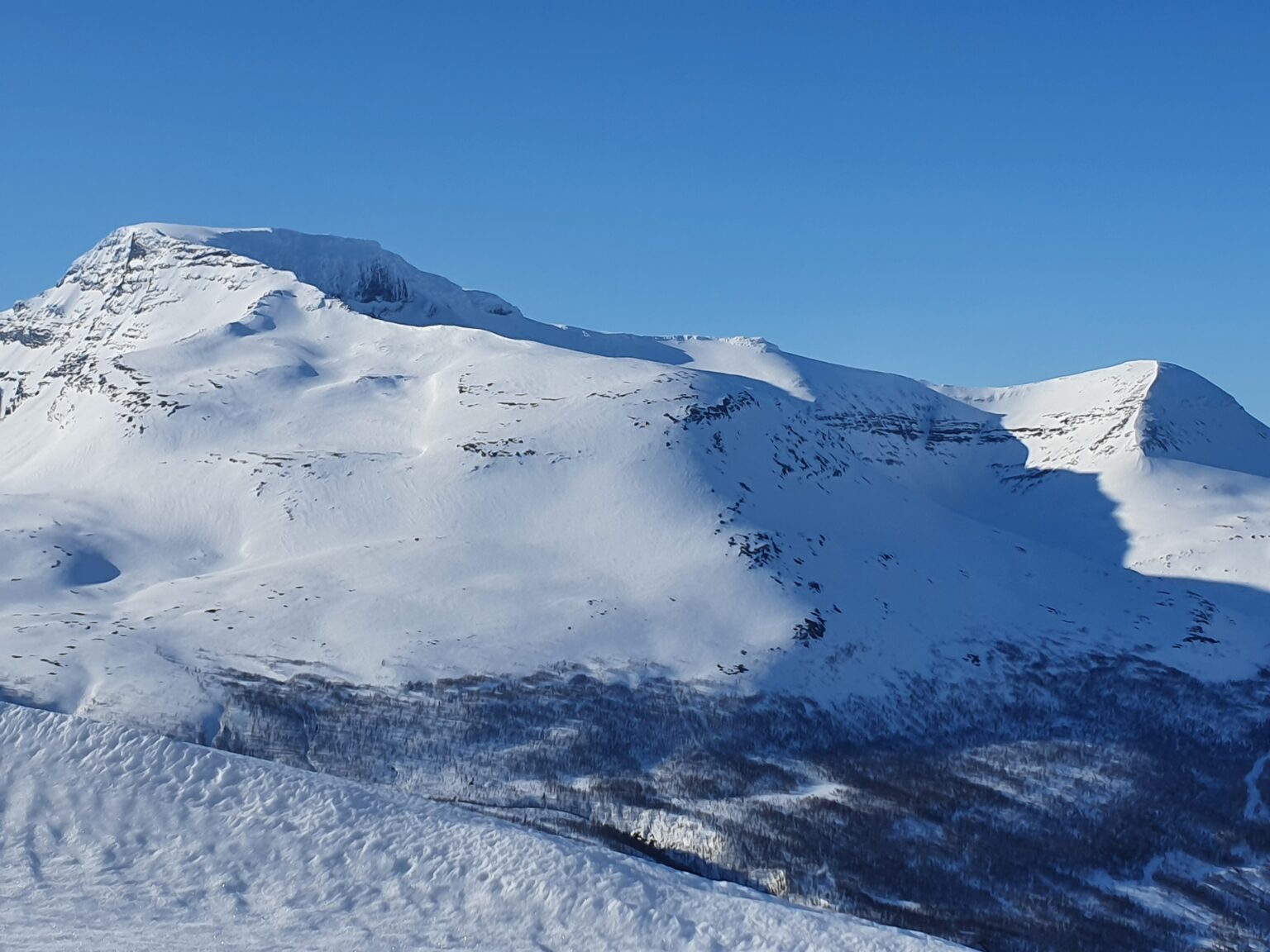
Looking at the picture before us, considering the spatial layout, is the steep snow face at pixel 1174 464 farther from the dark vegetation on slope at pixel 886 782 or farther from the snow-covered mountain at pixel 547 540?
the dark vegetation on slope at pixel 886 782

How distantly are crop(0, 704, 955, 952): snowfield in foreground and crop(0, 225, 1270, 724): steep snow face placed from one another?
117 feet

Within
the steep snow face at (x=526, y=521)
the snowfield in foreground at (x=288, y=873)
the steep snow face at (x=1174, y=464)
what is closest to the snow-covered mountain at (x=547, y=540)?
the steep snow face at (x=526, y=521)

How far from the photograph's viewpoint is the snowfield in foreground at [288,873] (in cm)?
4575

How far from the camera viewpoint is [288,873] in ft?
162

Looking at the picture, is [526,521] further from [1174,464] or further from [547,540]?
[1174,464]

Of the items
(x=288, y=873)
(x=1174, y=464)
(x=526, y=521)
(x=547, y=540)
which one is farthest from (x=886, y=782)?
(x=1174, y=464)

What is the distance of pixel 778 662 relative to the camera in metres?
108

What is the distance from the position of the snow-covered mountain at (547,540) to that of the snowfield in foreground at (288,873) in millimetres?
26092

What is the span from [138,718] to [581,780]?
29395mm

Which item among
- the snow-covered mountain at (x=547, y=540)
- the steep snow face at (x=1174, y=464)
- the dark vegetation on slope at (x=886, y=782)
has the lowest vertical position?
the dark vegetation on slope at (x=886, y=782)

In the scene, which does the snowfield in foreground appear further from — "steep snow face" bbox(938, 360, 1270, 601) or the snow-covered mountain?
"steep snow face" bbox(938, 360, 1270, 601)

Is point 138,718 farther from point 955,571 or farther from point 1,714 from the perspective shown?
point 955,571

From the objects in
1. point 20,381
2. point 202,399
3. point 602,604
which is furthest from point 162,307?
point 602,604

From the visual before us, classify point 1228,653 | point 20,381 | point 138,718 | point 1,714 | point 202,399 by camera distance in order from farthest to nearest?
point 20,381
point 202,399
point 1228,653
point 138,718
point 1,714
